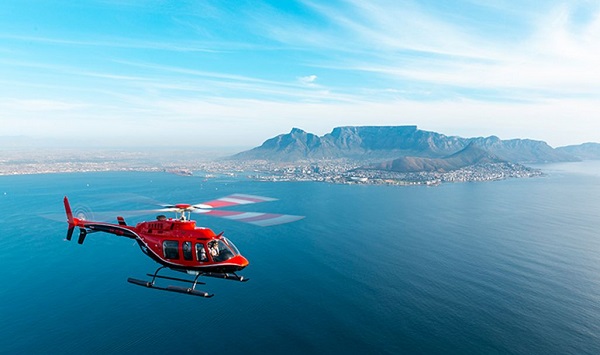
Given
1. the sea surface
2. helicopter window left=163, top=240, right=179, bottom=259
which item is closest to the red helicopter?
helicopter window left=163, top=240, right=179, bottom=259

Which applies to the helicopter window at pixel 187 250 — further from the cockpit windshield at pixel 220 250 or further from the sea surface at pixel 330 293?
the sea surface at pixel 330 293

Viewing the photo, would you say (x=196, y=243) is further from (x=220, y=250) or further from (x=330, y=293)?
(x=330, y=293)

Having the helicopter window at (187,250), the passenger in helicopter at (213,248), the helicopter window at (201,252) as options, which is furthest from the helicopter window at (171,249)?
the passenger in helicopter at (213,248)

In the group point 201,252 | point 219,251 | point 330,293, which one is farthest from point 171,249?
point 330,293

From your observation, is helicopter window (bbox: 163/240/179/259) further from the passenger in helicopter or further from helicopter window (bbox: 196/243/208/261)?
the passenger in helicopter

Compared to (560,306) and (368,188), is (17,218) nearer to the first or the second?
(560,306)

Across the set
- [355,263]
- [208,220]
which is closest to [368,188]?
[208,220]

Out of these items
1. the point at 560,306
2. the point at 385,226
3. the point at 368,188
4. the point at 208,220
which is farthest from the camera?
the point at 368,188
